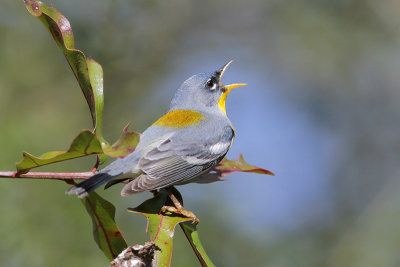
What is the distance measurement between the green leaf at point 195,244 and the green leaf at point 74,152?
66cm

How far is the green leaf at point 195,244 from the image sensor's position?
2.06 m

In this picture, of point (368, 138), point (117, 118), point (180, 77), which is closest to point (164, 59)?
point (180, 77)

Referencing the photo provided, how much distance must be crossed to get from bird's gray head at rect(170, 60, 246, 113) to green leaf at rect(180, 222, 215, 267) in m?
1.50

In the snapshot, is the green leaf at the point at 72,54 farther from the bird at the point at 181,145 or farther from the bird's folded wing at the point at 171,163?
the bird's folded wing at the point at 171,163

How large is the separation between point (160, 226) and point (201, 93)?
174 centimetres

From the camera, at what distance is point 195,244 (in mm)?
2107

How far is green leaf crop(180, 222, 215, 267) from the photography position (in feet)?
6.75

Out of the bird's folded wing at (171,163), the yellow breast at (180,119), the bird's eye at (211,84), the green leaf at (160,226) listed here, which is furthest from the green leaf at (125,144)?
the bird's eye at (211,84)

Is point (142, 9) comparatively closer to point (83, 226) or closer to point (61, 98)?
point (61, 98)

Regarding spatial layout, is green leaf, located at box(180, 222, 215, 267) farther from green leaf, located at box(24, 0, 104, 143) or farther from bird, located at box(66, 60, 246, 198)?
green leaf, located at box(24, 0, 104, 143)

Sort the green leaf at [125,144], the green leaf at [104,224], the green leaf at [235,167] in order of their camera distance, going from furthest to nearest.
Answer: the green leaf at [235,167] → the green leaf at [104,224] → the green leaf at [125,144]

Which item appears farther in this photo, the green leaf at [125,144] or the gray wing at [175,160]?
the gray wing at [175,160]

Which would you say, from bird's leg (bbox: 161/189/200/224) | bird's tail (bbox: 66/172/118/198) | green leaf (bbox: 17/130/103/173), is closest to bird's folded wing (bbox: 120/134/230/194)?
bird's leg (bbox: 161/189/200/224)

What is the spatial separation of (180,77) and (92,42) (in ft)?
5.52
